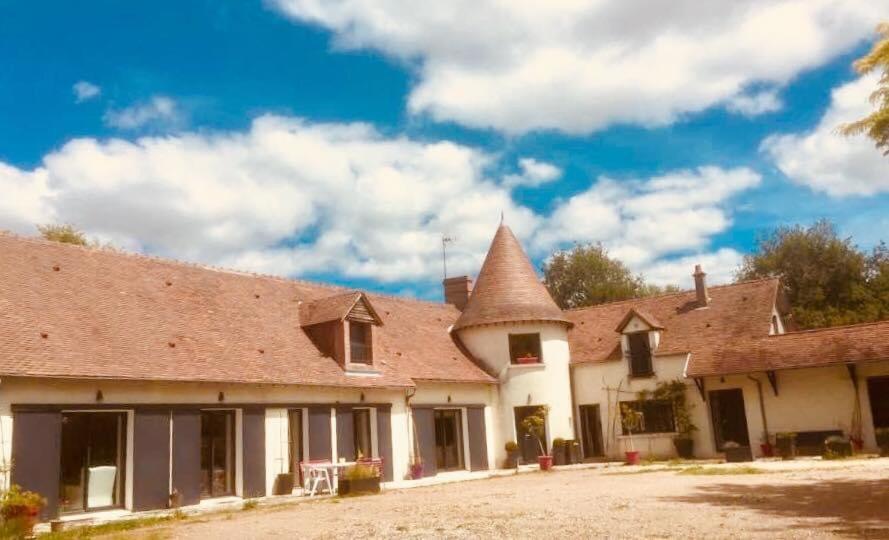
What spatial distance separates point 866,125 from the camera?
13992 millimetres

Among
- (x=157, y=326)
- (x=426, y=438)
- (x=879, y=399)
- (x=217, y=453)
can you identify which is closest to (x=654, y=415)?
(x=879, y=399)

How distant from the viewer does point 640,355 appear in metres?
27.5

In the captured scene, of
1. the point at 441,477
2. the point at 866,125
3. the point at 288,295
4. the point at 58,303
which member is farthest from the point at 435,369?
the point at 866,125

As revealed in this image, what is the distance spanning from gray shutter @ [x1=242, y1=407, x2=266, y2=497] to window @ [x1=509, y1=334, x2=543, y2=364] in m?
11.3

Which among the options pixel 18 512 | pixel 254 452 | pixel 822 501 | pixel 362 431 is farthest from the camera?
pixel 362 431

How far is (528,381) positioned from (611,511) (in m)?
15.3

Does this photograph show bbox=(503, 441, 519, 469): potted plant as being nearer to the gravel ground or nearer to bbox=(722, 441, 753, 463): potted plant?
bbox=(722, 441, 753, 463): potted plant

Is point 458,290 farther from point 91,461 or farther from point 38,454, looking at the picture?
point 38,454

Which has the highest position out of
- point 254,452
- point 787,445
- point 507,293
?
point 507,293

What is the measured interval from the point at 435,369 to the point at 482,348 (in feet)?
12.3

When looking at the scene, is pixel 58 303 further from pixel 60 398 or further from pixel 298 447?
pixel 298 447

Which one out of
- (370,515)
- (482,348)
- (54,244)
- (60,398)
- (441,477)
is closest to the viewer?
(370,515)

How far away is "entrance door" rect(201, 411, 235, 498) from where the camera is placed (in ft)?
58.2

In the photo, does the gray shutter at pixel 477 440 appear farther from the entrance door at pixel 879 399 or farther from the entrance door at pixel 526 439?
the entrance door at pixel 879 399
